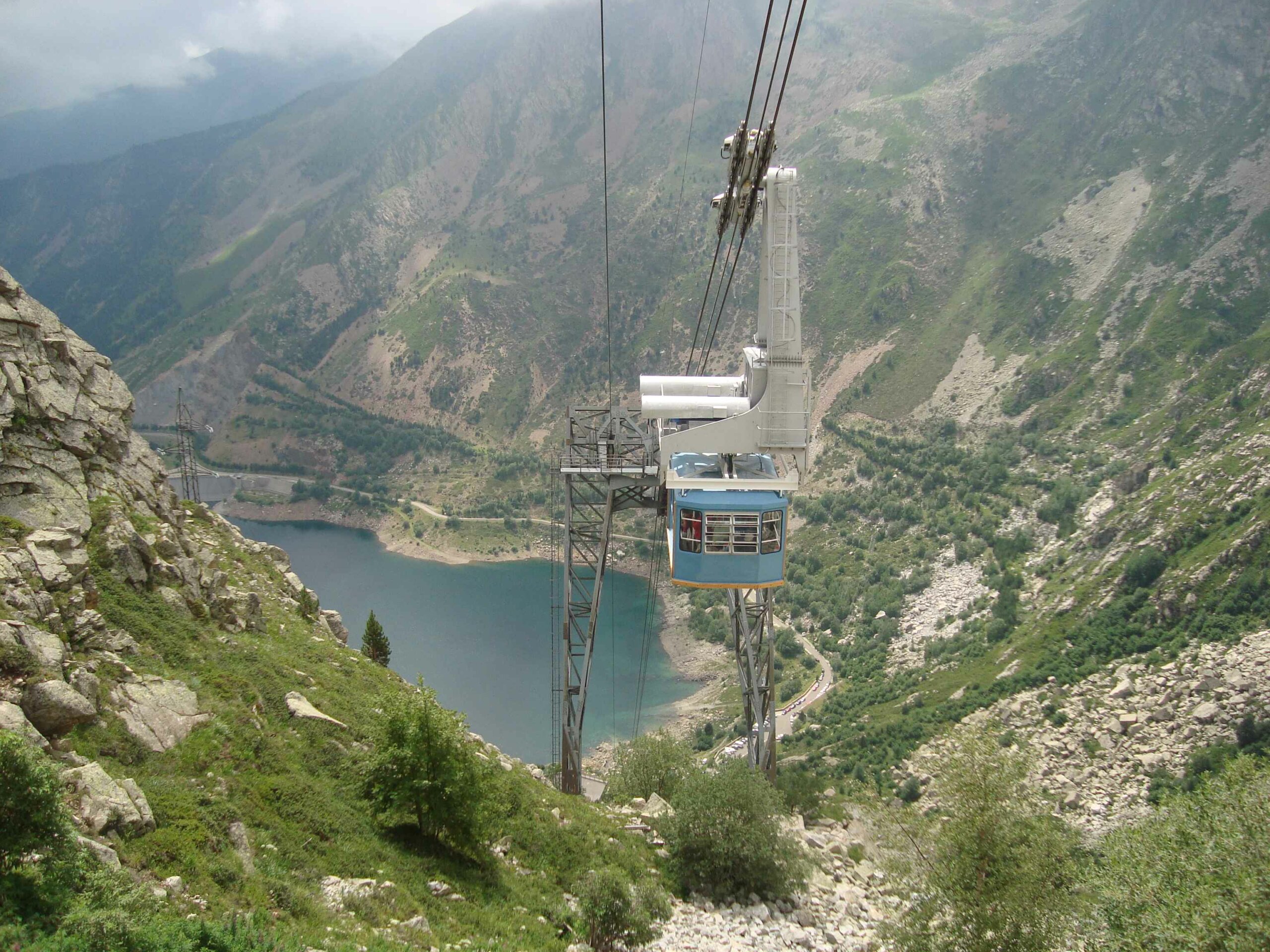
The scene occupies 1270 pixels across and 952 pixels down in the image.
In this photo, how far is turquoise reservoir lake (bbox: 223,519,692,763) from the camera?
4175 cm

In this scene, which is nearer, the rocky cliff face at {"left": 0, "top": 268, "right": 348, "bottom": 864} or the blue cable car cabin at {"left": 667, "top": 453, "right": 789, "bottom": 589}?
the rocky cliff face at {"left": 0, "top": 268, "right": 348, "bottom": 864}

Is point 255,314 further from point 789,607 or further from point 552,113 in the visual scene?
point 789,607

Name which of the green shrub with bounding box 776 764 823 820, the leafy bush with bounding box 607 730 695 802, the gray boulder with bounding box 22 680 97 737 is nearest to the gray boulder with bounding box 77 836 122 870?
Answer: the gray boulder with bounding box 22 680 97 737

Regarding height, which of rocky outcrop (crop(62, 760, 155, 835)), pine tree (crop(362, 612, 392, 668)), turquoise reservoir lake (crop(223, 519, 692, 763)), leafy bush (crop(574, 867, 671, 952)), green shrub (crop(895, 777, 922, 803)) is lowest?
leafy bush (crop(574, 867, 671, 952))

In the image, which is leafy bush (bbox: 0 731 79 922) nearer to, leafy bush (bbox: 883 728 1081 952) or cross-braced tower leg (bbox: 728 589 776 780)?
leafy bush (bbox: 883 728 1081 952)

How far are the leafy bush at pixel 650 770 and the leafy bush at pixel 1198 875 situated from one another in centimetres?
883

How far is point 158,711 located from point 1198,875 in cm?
1217

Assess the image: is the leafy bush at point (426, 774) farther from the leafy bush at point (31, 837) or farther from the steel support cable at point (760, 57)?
the steel support cable at point (760, 57)

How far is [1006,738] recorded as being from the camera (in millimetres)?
25391

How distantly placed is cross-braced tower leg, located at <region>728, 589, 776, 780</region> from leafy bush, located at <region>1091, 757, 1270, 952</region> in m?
8.51

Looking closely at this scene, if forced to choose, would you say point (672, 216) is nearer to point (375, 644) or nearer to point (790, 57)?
point (375, 644)

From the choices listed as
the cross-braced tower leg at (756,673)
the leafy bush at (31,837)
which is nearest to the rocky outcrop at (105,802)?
the leafy bush at (31,837)

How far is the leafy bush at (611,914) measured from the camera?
1047 cm

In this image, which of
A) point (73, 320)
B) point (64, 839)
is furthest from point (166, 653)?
point (73, 320)
